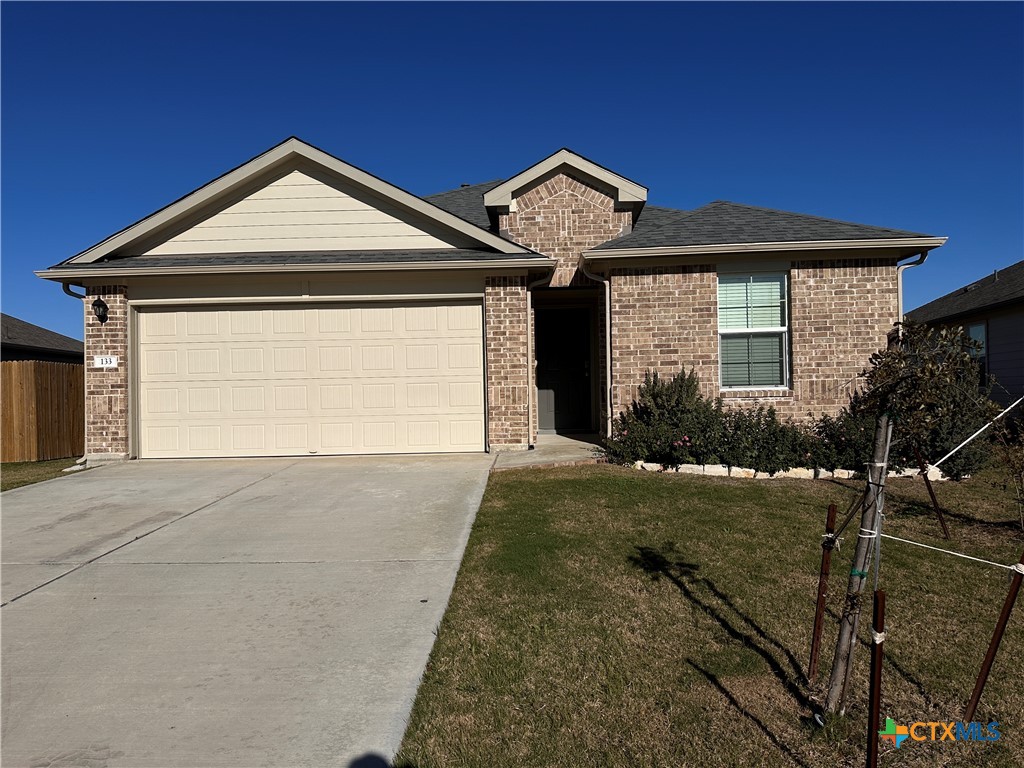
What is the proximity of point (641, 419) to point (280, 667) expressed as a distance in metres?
7.36

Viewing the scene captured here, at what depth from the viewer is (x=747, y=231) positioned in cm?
1045

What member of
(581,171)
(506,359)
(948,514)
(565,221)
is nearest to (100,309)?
(506,359)

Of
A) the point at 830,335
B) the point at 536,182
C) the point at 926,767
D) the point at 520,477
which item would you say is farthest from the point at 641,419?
the point at 926,767

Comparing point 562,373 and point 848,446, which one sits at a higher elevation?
point 562,373

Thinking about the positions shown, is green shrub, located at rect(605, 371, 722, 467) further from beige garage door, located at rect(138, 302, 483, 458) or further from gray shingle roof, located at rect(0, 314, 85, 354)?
gray shingle roof, located at rect(0, 314, 85, 354)

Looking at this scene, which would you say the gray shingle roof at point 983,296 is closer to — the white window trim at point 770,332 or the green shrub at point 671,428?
the white window trim at point 770,332

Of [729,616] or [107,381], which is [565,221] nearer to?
[107,381]

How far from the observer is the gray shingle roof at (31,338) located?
19.8 m

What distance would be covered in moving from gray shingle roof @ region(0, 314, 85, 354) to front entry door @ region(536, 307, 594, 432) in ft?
48.1

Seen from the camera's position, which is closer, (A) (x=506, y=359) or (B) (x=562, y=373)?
(A) (x=506, y=359)

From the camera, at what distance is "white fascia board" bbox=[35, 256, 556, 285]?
1012cm

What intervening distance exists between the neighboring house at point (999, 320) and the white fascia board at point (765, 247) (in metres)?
6.11

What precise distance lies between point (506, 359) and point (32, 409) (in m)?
9.16

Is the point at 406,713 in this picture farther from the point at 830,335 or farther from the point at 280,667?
the point at 830,335
